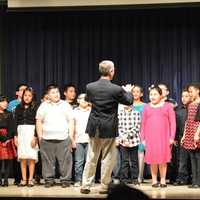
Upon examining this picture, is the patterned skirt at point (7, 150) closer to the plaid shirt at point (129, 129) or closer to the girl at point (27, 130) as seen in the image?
the girl at point (27, 130)

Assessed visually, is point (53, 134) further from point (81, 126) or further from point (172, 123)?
point (172, 123)

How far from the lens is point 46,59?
8445 mm

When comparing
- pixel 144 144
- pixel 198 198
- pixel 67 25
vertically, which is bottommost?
pixel 198 198

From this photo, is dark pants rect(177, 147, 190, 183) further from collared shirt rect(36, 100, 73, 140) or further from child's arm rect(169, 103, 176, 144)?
collared shirt rect(36, 100, 73, 140)

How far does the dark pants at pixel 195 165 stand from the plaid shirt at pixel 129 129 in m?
0.69

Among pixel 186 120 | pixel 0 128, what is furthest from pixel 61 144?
pixel 186 120

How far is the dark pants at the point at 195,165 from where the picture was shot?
5.69 m

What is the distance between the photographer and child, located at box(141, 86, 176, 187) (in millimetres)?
5594

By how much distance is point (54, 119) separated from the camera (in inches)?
223

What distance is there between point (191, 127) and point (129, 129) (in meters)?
0.75

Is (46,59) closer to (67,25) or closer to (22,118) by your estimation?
(67,25)

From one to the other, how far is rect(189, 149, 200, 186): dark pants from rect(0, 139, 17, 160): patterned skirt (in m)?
2.16

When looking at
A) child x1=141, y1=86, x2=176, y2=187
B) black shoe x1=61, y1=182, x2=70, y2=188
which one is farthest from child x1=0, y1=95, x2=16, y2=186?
child x1=141, y1=86, x2=176, y2=187

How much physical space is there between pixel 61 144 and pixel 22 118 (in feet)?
1.85
